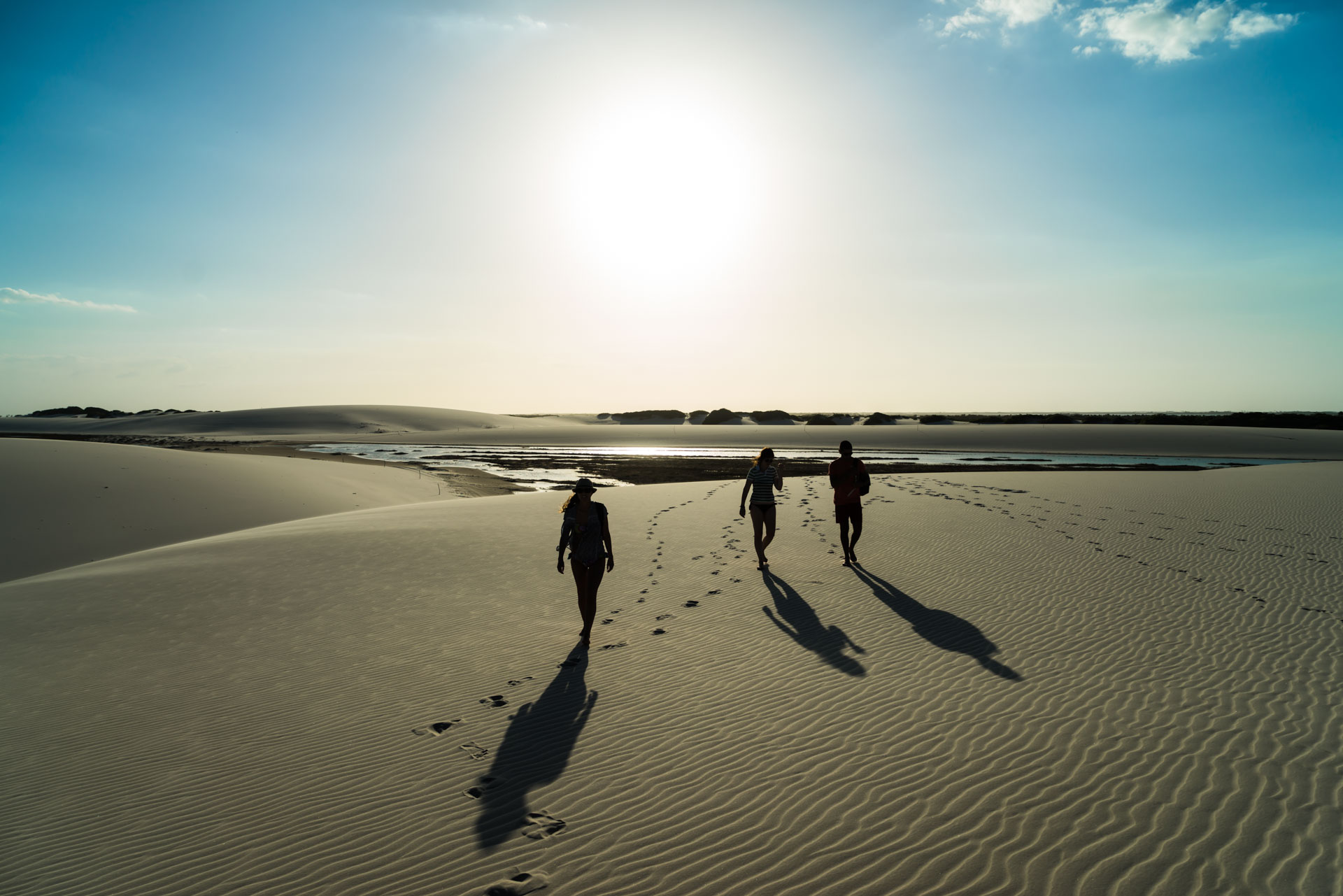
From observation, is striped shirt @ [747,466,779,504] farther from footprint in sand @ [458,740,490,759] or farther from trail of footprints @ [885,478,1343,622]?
trail of footprints @ [885,478,1343,622]

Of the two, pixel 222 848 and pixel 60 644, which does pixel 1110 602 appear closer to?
pixel 222 848

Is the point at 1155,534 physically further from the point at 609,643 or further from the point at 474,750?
the point at 474,750

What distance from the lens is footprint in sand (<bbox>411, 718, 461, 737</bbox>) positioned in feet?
19.1

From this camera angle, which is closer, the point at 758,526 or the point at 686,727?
the point at 686,727

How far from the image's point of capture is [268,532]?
53.3 ft

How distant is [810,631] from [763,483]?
3.37m

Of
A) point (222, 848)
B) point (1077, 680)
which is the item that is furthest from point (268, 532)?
point (1077, 680)

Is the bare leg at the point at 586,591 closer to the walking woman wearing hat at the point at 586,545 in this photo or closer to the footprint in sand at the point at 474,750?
the walking woman wearing hat at the point at 586,545

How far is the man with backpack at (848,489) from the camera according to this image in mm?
11508

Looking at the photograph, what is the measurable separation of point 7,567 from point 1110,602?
22642mm

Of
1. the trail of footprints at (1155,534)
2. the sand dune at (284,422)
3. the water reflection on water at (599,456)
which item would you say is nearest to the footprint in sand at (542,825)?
the trail of footprints at (1155,534)

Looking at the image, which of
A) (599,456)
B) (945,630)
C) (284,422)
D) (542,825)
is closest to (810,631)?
(945,630)

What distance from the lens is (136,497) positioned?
20688 millimetres

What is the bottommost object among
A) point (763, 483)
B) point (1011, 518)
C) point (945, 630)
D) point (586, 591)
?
point (945, 630)
